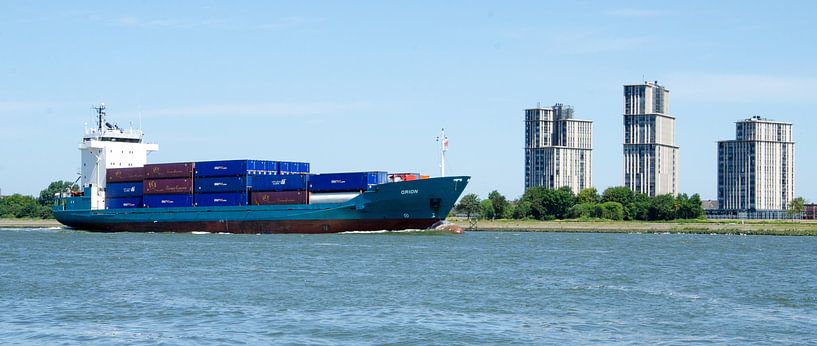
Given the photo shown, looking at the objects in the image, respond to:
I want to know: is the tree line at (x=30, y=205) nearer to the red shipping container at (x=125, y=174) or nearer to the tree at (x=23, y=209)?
the tree at (x=23, y=209)

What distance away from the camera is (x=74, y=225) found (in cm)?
9550

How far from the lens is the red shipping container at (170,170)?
86.1 metres

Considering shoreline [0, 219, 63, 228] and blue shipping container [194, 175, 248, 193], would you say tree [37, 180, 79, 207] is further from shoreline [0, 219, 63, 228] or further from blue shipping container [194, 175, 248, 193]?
blue shipping container [194, 175, 248, 193]

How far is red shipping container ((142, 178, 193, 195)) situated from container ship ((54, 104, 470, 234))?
83 millimetres

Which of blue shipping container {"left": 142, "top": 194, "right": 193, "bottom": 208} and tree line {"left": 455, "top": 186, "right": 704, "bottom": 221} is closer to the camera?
blue shipping container {"left": 142, "top": 194, "right": 193, "bottom": 208}

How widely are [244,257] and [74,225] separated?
48.2 m

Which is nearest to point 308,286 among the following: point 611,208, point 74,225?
point 74,225

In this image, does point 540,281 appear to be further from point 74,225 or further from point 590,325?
point 74,225

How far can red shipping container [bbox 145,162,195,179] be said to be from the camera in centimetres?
8606

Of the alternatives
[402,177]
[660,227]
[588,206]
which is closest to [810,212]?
[588,206]

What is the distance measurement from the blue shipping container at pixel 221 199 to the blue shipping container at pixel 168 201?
98 cm

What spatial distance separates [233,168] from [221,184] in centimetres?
172

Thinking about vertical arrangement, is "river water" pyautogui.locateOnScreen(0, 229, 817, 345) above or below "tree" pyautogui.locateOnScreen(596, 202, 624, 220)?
below

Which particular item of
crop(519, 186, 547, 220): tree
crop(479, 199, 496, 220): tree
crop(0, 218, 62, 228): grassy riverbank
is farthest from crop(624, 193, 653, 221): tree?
crop(0, 218, 62, 228): grassy riverbank
